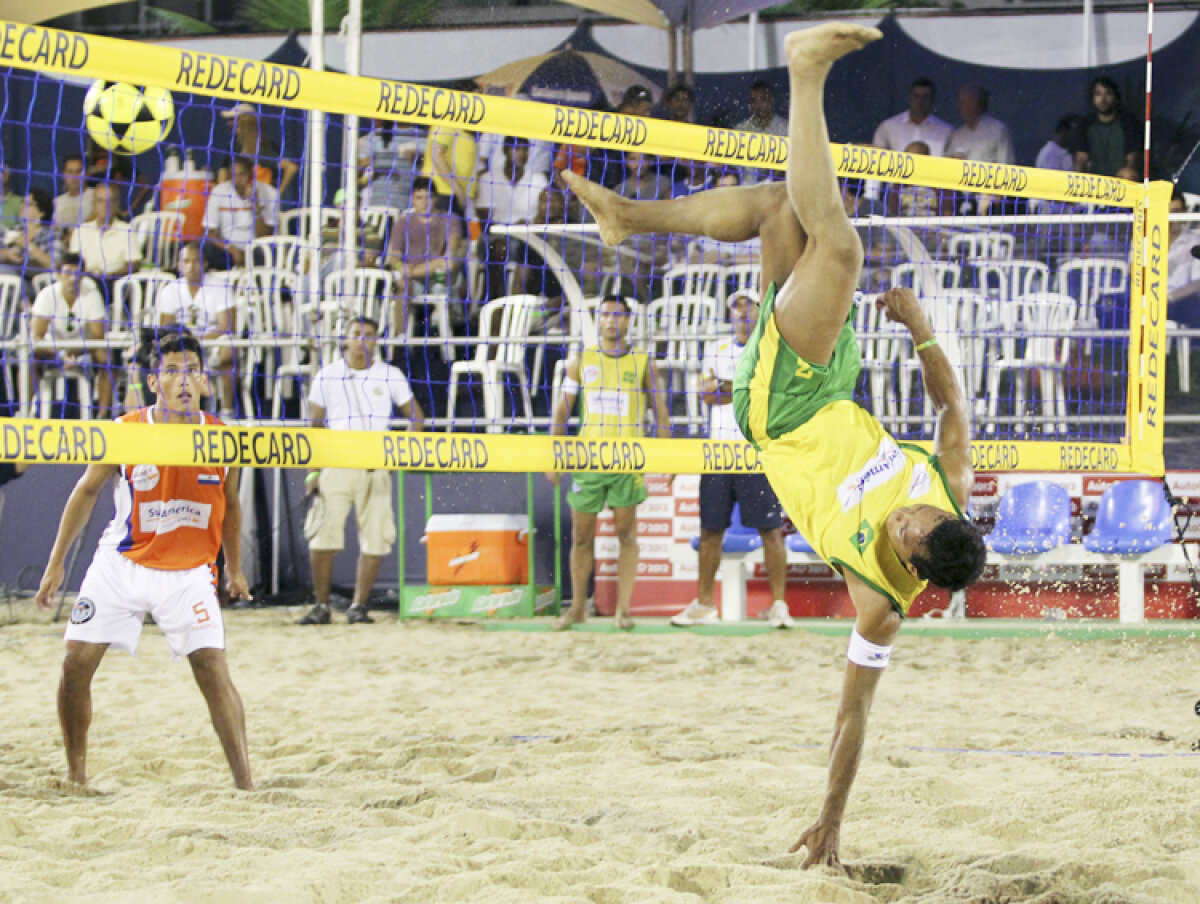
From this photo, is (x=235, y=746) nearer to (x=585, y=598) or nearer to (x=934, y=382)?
(x=934, y=382)

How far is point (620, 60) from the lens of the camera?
36.6ft

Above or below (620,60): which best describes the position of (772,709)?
below

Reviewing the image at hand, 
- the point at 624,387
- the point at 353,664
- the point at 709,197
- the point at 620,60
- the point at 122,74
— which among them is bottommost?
the point at 353,664

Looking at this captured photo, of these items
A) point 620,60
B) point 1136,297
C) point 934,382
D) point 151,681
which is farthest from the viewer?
point 620,60

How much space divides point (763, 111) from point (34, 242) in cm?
547

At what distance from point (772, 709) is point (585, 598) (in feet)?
→ 8.21

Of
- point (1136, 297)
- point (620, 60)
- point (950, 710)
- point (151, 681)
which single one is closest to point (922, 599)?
point (950, 710)

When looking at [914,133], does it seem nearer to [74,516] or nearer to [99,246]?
[99,246]

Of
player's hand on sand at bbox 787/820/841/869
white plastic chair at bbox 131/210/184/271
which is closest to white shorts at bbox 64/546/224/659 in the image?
player's hand on sand at bbox 787/820/841/869

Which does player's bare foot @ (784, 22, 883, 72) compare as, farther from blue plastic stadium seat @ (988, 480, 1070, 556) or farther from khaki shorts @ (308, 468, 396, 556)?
khaki shorts @ (308, 468, 396, 556)

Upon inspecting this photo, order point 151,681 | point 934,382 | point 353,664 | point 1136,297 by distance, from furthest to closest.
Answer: point 353,664
point 151,681
point 1136,297
point 934,382

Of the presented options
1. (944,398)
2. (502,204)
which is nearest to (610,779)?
(944,398)

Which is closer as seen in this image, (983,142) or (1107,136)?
(1107,136)

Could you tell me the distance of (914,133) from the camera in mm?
9844
